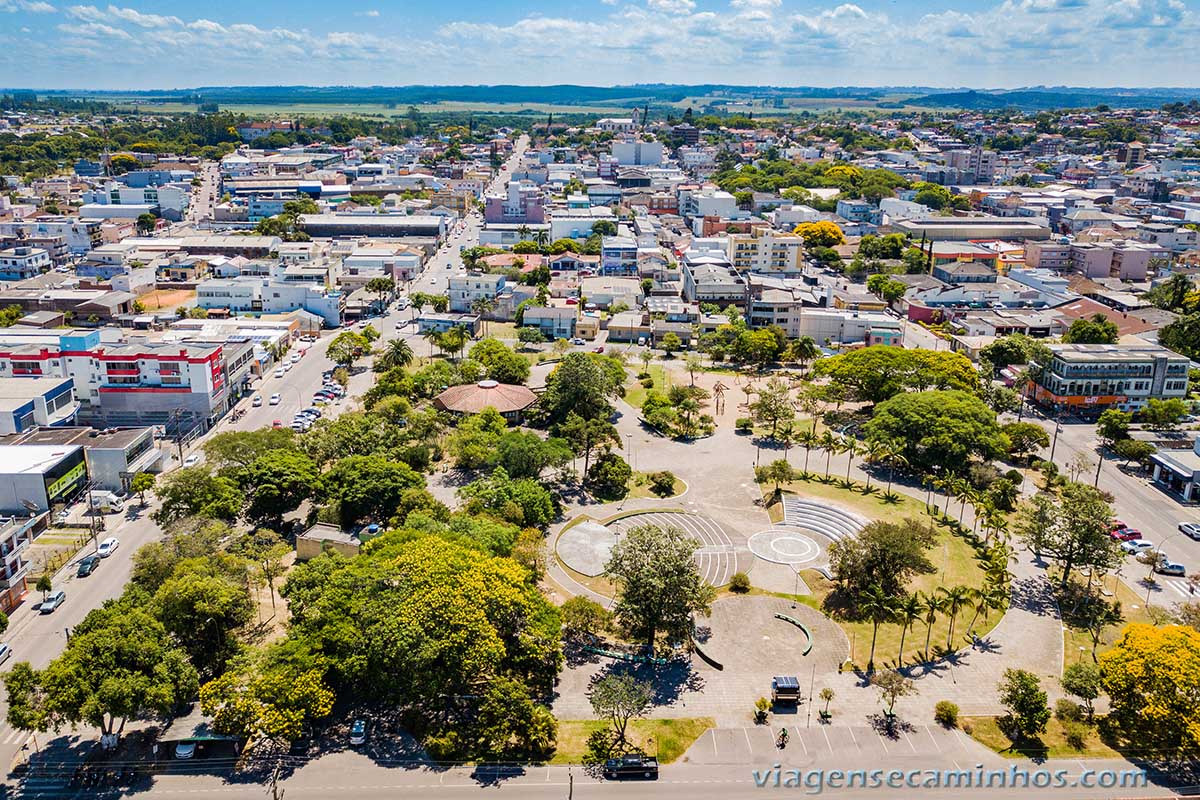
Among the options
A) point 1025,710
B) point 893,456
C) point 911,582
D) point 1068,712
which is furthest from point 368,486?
point 1068,712

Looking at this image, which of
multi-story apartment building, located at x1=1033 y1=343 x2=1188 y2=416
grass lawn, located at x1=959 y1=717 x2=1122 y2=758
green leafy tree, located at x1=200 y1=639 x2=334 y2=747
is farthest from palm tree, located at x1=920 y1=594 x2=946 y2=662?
multi-story apartment building, located at x1=1033 y1=343 x2=1188 y2=416

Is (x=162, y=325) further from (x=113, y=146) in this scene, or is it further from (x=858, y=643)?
(x=113, y=146)

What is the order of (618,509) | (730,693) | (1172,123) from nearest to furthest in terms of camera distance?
(730,693) → (618,509) → (1172,123)

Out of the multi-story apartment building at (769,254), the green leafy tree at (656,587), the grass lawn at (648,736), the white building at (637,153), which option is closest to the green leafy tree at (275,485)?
the green leafy tree at (656,587)

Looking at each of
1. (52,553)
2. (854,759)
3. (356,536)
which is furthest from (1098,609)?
(52,553)

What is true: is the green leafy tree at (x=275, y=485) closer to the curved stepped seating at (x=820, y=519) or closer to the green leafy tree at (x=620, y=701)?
the green leafy tree at (x=620, y=701)

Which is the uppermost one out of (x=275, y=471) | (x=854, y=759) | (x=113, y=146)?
(x=113, y=146)

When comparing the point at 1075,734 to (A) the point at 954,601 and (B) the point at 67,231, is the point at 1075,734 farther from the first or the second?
(B) the point at 67,231

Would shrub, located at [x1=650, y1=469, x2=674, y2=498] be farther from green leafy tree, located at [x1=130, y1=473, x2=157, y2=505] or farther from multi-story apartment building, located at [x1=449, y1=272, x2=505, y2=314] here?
multi-story apartment building, located at [x1=449, y1=272, x2=505, y2=314]
